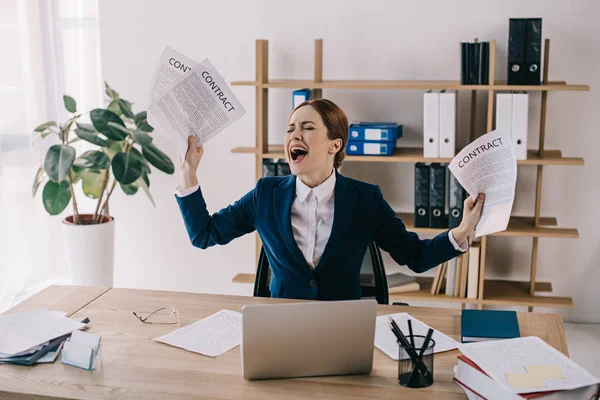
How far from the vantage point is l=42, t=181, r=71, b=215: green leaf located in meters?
3.62

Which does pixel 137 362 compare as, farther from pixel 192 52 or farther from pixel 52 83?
pixel 52 83

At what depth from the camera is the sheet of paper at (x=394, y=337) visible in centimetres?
180

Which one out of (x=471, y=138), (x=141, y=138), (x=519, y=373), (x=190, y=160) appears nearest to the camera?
(x=519, y=373)

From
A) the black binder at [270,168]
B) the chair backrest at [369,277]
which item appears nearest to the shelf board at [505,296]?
the black binder at [270,168]

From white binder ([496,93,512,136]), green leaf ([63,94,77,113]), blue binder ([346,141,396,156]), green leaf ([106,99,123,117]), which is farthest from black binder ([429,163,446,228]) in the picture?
green leaf ([63,94,77,113])

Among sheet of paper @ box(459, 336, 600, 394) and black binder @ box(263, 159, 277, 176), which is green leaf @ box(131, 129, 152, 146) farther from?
sheet of paper @ box(459, 336, 600, 394)

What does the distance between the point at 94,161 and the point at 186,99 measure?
5.61 feet

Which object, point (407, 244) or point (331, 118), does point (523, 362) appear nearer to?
point (407, 244)

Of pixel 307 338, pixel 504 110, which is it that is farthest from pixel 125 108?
pixel 307 338

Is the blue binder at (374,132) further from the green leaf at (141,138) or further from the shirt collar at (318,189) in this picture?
the shirt collar at (318,189)

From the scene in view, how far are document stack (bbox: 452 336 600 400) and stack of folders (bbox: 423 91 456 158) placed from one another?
5.95 feet

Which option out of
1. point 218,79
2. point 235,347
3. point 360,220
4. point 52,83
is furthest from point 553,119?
point 52,83

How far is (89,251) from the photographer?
3.75m

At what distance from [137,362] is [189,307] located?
1.21 feet
